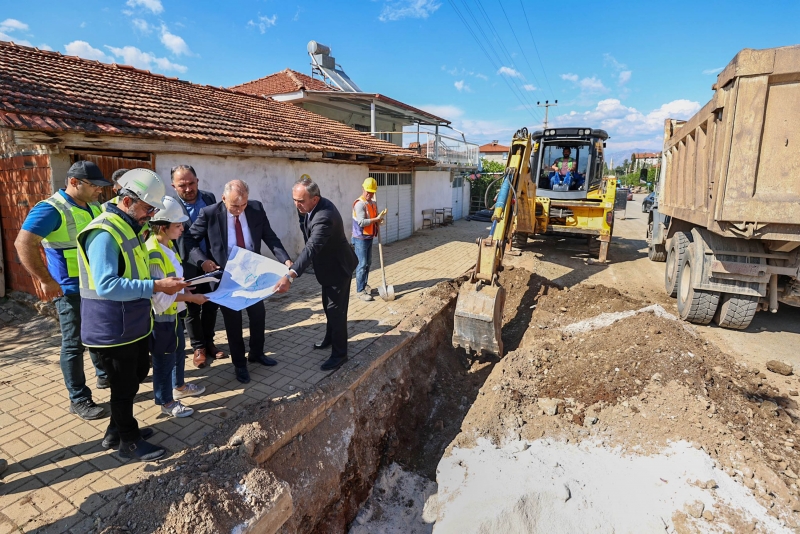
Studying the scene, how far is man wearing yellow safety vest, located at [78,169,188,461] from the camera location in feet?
7.98

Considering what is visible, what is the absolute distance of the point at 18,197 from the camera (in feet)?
18.3

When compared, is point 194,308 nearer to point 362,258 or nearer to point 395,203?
point 362,258

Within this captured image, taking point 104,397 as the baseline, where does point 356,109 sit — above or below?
above

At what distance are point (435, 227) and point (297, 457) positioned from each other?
45.8ft

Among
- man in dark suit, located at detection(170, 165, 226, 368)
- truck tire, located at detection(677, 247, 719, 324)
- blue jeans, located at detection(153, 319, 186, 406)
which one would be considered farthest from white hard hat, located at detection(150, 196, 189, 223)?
truck tire, located at detection(677, 247, 719, 324)

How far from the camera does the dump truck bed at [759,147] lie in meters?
4.10

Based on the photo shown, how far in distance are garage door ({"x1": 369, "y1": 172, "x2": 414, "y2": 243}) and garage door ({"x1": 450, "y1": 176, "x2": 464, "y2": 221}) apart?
5804 millimetres

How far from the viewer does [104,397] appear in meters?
3.64

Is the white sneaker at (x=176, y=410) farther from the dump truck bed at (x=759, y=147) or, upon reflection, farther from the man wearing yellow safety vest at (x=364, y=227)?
the dump truck bed at (x=759, y=147)

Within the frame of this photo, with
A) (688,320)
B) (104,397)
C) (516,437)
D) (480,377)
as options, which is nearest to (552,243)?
(688,320)

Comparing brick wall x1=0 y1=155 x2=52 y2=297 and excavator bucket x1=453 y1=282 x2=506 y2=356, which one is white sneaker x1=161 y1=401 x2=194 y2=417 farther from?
brick wall x1=0 y1=155 x2=52 y2=297

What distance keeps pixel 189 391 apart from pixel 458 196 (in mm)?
18542

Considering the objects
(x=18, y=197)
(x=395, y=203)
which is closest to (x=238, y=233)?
(x=18, y=197)

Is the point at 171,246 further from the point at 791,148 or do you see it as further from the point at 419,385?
the point at 791,148
